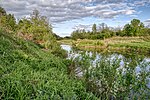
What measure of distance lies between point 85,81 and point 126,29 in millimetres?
95791

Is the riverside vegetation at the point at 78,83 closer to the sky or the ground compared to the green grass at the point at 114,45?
closer to the sky

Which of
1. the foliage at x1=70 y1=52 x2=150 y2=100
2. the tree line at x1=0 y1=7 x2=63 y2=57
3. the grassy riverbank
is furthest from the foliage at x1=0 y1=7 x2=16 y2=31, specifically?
the foliage at x1=70 y1=52 x2=150 y2=100

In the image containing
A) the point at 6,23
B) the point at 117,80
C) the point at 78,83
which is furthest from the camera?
the point at 6,23

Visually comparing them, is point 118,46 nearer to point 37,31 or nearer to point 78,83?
point 37,31

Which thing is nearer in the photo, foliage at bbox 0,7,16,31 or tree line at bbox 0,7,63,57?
foliage at bbox 0,7,16,31

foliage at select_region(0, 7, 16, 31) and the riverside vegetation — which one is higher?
foliage at select_region(0, 7, 16, 31)

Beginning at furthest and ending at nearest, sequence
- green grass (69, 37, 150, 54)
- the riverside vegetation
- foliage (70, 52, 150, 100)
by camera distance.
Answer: green grass (69, 37, 150, 54) < foliage (70, 52, 150, 100) < the riverside vegetation

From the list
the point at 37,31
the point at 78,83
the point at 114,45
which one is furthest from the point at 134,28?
the point at 78,83

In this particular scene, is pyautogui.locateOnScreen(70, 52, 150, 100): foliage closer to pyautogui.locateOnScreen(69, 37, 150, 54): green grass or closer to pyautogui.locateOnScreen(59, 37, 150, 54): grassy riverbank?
pyautogui.locateOnScreen(59, 37, 150, 54): grassy riverbank

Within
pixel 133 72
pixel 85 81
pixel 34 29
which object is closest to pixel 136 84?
pixel 133 72

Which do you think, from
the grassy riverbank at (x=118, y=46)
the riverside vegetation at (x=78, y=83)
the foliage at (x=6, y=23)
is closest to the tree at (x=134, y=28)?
the grassy riverbank at (x=118, y=46)

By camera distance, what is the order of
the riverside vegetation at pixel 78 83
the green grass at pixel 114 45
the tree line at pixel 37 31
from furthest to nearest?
the green grass at pixel 114 45 < the tree line at pixel 37 31 < the riverside vegetation at pixel 78 83

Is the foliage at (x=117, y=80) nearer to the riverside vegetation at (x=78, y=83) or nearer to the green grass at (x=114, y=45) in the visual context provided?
the riverside vegetation at (x=78, y=83)

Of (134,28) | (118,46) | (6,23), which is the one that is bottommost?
(118,46)
